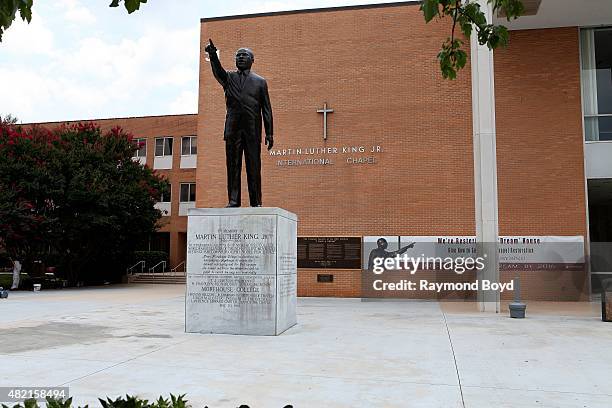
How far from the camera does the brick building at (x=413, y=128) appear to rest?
57.4 ft

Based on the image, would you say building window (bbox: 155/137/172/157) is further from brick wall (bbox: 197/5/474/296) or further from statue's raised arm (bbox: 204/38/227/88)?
statue's raised arm (bbox: 204/38/227/88)

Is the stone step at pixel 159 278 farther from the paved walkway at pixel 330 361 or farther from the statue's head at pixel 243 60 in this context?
the statue's head at pixel 243 60

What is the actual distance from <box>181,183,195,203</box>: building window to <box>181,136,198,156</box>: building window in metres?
2.08

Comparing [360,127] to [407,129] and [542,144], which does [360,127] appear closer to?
[407,129]

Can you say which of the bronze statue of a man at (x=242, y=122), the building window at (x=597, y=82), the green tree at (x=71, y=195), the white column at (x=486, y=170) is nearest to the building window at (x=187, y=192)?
the green tree at (x=71, y=195)

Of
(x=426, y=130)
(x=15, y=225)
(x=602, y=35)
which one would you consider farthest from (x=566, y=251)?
(x=15, y=225)

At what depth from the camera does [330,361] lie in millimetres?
7398

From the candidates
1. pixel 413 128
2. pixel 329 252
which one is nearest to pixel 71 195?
pixel 329 252

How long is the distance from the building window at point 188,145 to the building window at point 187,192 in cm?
208

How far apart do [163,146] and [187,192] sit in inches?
141

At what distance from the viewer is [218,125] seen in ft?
67.3

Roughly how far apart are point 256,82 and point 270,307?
429 centimetres

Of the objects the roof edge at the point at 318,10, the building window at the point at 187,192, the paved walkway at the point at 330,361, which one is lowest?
the paved walkway at the point at 330,361

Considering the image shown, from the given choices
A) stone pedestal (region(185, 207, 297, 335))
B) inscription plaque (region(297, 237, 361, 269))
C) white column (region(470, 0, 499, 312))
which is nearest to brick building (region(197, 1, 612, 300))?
inscription plaque (region(297, 237, 361, 269))
